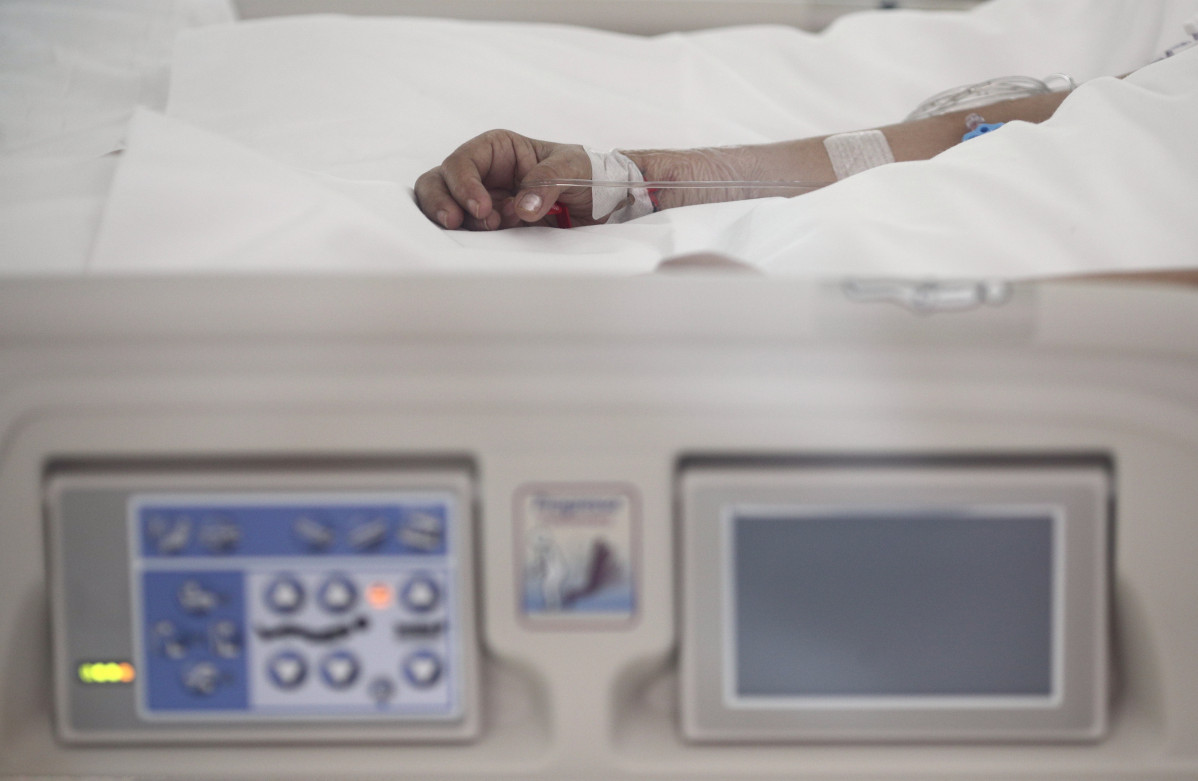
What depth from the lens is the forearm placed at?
1.05 meters

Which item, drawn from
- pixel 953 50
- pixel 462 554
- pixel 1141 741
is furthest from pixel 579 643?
pixel 953 50

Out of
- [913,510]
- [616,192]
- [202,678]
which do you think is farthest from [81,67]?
[913,510]

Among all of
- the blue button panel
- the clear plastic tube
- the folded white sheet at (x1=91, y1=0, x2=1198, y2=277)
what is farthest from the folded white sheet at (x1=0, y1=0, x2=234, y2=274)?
the blue button panel

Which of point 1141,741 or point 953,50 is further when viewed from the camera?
point 953,50

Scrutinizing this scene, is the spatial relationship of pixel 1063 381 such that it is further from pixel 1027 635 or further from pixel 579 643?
pixel 579 643

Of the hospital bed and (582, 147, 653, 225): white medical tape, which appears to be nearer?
the hospital bed

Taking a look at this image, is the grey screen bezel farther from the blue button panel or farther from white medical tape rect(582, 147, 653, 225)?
white medical tape rect(582, 147, 653, 225)

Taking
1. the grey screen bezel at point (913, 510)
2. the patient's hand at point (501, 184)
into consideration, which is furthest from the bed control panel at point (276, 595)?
the patient's hand at point (501, 184)

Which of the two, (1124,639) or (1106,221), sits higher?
(1106,221)

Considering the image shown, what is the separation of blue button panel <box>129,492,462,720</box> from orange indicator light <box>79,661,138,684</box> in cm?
1

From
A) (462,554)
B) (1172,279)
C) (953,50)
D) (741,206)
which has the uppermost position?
(953,50)

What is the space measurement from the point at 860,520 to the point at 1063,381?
5.3 inches

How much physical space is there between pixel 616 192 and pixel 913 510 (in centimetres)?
63

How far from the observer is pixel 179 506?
1.49 ft
